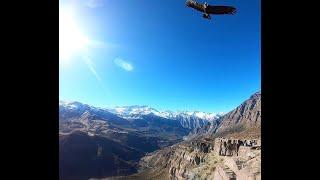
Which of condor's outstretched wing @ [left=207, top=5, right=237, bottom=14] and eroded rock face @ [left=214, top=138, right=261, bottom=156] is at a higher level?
condor's outstretched wing @ [left=207, top=5, right=237, bottom=14]

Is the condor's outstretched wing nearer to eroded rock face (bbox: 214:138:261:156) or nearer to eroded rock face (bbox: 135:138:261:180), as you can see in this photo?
eroded rock face (bbox: 135:138:261:180)

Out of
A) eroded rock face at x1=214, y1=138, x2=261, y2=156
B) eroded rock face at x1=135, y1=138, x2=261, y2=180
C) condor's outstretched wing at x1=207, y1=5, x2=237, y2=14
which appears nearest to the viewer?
condor's outstretched wing at x1=207, y1=5, x2=237, y2=14

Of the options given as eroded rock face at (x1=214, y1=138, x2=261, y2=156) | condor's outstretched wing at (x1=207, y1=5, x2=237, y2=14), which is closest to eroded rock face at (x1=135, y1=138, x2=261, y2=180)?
eroded rock face at (x1=214, y1=138, x2=261, y2=156)

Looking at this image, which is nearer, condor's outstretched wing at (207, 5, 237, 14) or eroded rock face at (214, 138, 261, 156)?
condor's outstretched wing at (207, 5, 237, 14)

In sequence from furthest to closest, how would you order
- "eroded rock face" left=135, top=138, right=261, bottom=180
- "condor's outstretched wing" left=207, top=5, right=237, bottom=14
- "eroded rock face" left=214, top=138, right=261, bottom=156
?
"eroded rock face" left=214, top=138, right=261, bottom=156 → "eroded rock face" left=135, top=138, right=261, bottom=180 → "condor's outstretched wing" left=207, top=5, right=237, bottom=14

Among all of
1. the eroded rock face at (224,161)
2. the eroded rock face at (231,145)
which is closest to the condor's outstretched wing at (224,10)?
A: the eroded rock face at (224,161)

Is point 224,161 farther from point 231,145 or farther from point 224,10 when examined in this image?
point 224,10

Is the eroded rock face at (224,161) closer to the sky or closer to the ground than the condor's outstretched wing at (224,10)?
closer to the ground

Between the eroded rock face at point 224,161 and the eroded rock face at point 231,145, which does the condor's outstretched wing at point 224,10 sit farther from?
the eroded rock face at point 231,145

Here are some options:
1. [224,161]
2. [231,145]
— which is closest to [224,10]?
[224,161]

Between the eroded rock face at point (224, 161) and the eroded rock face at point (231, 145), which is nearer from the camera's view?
the eroded rock face at point (224, 161)
